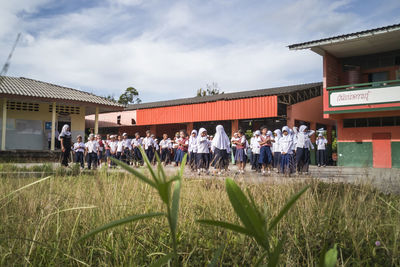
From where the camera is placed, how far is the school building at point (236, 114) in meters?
20.2

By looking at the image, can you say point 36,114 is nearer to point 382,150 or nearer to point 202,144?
point 202,144

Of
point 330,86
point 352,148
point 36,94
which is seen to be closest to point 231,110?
point 330,86

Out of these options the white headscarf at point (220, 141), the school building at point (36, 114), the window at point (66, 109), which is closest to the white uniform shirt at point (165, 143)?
the school building at point (36, 114)

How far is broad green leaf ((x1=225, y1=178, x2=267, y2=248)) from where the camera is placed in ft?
1.42

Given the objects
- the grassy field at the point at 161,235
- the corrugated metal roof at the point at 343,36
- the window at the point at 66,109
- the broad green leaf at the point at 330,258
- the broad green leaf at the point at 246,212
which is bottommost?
the grassy field at the point at 161,235

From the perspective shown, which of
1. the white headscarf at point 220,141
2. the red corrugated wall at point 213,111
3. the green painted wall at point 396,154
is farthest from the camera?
the red corrugated wall at point 213,111

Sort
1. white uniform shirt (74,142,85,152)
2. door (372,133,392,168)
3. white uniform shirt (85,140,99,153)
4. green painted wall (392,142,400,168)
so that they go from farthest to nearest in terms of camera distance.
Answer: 1. door (372,133,392,168)
2. green painted wall (392,142,400,168)
3. white uniform shirt (85,140,99,153)
4. white uniform shirt (74,142,85,152)

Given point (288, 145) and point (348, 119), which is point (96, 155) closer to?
point (288, 145)

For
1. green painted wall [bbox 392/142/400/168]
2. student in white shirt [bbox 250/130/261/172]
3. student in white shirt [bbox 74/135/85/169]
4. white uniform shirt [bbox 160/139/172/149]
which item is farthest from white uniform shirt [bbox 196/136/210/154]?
green painted wall [bbox 392/142/400/168]

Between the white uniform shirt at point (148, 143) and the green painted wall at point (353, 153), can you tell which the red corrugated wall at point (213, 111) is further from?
the white uniform shirt at point (148, 143)

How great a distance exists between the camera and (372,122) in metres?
17.3

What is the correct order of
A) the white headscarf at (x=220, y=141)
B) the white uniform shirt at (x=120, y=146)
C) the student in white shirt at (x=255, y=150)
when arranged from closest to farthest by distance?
1. the white headscarf at (x=220, y=141)
2. the student in white shirt at (x=255, y=150)
3. the white uniform shirt at (x=120, y=146)

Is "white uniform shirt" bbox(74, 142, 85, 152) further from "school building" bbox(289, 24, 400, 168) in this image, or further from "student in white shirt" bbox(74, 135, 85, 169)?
"school building" bbox(289, 24, 400, 168)

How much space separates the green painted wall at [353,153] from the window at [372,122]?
1017 millimetres
